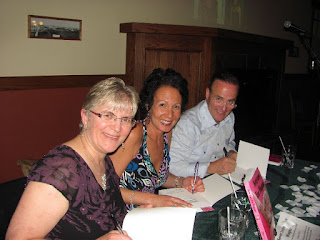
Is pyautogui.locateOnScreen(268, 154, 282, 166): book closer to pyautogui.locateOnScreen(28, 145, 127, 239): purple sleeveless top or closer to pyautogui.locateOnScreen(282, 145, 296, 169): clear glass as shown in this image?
pyautogui.locateOnScreen(282, 145, 296, 169): clear glass

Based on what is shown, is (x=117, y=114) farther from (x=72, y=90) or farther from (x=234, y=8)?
(x=234, y=8)

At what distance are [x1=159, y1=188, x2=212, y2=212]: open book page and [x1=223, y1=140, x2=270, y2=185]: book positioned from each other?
1.11ft

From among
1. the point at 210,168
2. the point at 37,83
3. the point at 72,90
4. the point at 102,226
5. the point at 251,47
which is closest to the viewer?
the point at 102,226

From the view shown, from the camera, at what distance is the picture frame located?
280cm

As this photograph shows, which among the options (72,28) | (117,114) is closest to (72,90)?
(72,28)

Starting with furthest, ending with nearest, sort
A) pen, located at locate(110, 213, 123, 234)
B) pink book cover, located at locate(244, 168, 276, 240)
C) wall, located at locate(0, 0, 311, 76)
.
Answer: wall, located at locate(0, 0, 311, 76) → pen, located at locate(110, 213, 123, 234) → pink book cover, located at locate(244, 168, 276, 240)

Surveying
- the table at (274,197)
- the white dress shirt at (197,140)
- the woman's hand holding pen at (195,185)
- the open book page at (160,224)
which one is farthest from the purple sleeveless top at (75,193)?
the white dress shirt at (197,140)

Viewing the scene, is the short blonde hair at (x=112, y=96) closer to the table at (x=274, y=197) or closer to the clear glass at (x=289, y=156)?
the table at (x=274, y=197)

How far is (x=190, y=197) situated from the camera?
1.59 meters

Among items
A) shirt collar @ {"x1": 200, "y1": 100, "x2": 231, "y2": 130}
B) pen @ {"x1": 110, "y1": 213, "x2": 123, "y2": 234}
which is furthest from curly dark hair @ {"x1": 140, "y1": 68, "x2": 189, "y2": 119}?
pen @ {"x1": 110, "y1": 213, "x2": 123, "y2": 234}

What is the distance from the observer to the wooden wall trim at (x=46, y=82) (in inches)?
108

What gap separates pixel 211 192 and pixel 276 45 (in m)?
4.65

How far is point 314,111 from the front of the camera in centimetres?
684

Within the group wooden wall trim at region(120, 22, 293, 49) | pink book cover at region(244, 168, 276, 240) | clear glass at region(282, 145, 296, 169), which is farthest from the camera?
wooden wall trim at region(120, 22, 293, 49)
